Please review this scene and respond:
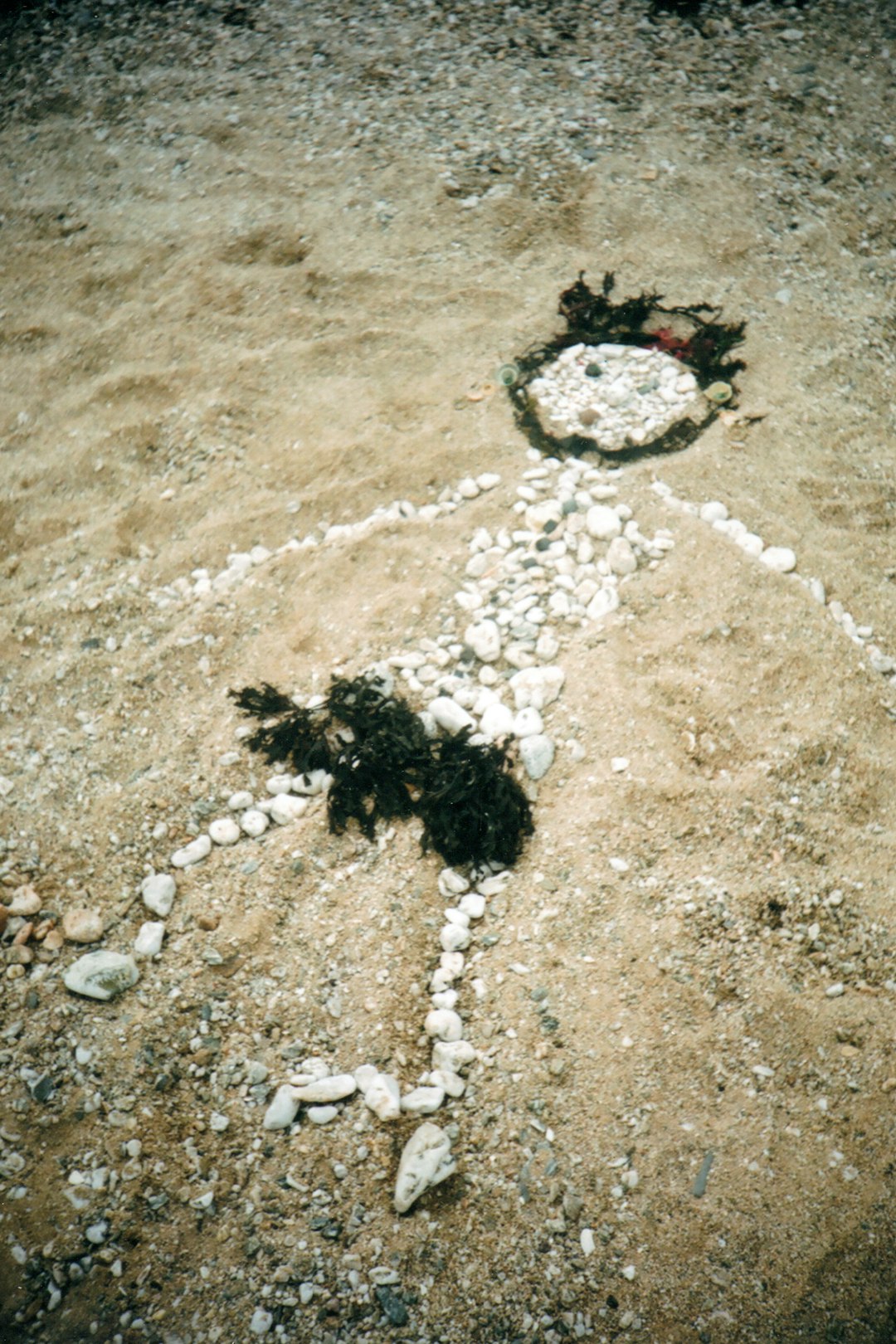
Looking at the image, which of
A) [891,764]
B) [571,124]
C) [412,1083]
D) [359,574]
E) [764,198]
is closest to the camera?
[412,1083]

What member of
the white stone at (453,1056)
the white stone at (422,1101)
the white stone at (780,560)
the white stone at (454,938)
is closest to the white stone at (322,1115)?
the white stone at (422,1101)

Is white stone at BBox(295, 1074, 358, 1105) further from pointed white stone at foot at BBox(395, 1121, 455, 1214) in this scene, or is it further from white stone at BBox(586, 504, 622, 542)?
white stone at BBox(586, 504, 622, 542)

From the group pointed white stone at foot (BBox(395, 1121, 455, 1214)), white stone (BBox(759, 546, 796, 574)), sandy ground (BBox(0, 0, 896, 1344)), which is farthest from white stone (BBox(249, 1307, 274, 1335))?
white stone (BBox(759, 546, 796, 574))

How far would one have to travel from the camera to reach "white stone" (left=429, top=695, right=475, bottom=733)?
9.72 ft

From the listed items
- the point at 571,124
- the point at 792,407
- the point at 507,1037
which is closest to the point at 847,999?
the point at 507,1037

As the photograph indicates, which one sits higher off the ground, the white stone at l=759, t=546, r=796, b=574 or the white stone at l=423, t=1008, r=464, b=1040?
the white stone at l=759, t=546, r=796, b=574

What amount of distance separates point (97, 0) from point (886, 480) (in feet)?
19.4

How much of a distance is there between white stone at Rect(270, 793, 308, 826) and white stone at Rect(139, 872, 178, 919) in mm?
379

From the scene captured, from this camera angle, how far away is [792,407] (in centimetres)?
372

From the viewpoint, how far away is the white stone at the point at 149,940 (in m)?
2.64

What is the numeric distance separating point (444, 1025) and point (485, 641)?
4.25 ft

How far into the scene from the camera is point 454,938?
2600 mm

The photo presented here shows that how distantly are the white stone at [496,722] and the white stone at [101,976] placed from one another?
4.35 feet

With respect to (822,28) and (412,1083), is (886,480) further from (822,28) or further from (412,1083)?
(822,28)
